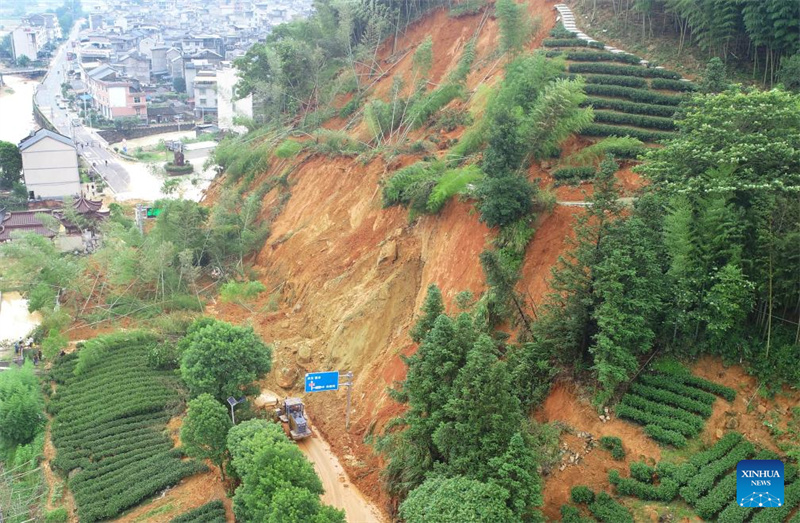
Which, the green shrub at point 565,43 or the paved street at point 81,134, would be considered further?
the paved street at point 81,134

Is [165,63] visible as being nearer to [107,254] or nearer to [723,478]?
[107,254]

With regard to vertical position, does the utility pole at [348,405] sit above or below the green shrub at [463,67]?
below

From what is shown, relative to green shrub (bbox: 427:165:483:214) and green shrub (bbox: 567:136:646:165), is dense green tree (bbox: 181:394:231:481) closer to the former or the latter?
green shrub (bbox: 427:165:483:214)

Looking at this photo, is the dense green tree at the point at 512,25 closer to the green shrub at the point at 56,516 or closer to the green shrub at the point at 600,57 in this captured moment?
the green shrub at the point at 600,57

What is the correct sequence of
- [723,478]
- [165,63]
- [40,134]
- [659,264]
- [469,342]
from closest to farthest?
1. [723,478]
2. [469,342]
3. [659,264]
4. [40,134]
5. [165,63]

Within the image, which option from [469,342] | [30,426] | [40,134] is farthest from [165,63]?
[469,342]

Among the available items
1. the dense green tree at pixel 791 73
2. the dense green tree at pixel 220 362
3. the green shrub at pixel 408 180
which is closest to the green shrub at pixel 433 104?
the green shrub at pixel 408 180
